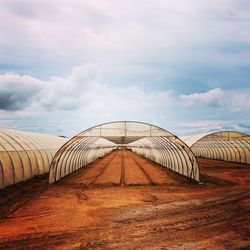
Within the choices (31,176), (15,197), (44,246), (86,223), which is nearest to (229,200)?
(86,223)

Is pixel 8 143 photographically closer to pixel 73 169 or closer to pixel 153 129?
pixel 153 129

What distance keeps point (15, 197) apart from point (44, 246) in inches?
256

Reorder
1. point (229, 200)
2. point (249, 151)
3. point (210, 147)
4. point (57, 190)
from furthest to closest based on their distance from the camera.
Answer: point (210, 147)
point (249, 151)
point (57, 190)
point (229, 200)

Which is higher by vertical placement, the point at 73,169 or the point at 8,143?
the point at 8,143

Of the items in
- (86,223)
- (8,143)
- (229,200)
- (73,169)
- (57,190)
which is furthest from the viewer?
(73,169)

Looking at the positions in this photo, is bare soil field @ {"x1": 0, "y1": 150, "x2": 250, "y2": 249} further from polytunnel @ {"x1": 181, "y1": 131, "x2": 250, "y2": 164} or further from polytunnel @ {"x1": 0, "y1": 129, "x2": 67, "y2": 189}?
polytunnel @ {"x1": 181, "y1": 131, "x2": 250, "y2": 164}

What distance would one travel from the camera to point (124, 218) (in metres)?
10.1

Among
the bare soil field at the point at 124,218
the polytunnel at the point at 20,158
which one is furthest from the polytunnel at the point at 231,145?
the polytunnel at the point at 20,158

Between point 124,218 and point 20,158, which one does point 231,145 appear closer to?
point 20,158

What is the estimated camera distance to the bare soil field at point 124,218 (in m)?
7.89

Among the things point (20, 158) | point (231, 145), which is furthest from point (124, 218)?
point (231, 145)

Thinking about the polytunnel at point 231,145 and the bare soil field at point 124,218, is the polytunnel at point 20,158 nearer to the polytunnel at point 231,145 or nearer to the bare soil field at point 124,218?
the bare soil field at point 124,218

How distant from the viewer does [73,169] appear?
26688 millimetres

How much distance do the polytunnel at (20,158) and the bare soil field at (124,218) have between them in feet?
2.23
